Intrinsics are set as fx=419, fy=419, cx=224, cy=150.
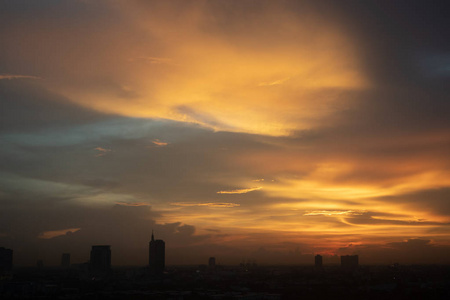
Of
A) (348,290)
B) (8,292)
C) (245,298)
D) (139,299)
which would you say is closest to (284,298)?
(245,298)

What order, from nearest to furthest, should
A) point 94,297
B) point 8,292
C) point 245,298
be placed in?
point 245,298
point 94,297
point 8,292

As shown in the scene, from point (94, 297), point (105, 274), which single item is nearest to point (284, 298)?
point (94, 297)

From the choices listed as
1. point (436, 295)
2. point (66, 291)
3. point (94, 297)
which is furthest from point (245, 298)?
point (66, 291)

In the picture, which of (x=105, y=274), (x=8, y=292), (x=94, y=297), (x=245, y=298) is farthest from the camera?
(x=105, y=274)

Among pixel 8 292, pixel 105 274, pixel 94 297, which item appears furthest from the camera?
pixel 105 274

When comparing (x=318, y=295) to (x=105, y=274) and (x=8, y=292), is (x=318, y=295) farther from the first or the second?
(x=105, y=274)

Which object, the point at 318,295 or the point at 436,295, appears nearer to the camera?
the point at 436,295

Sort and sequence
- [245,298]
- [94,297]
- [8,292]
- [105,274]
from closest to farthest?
[245,298] → [94,297] → [8,292] → [105,274]

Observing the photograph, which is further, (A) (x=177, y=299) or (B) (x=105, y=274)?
(B) (x=105, y=274)

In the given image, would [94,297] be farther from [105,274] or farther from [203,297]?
[105,274]
